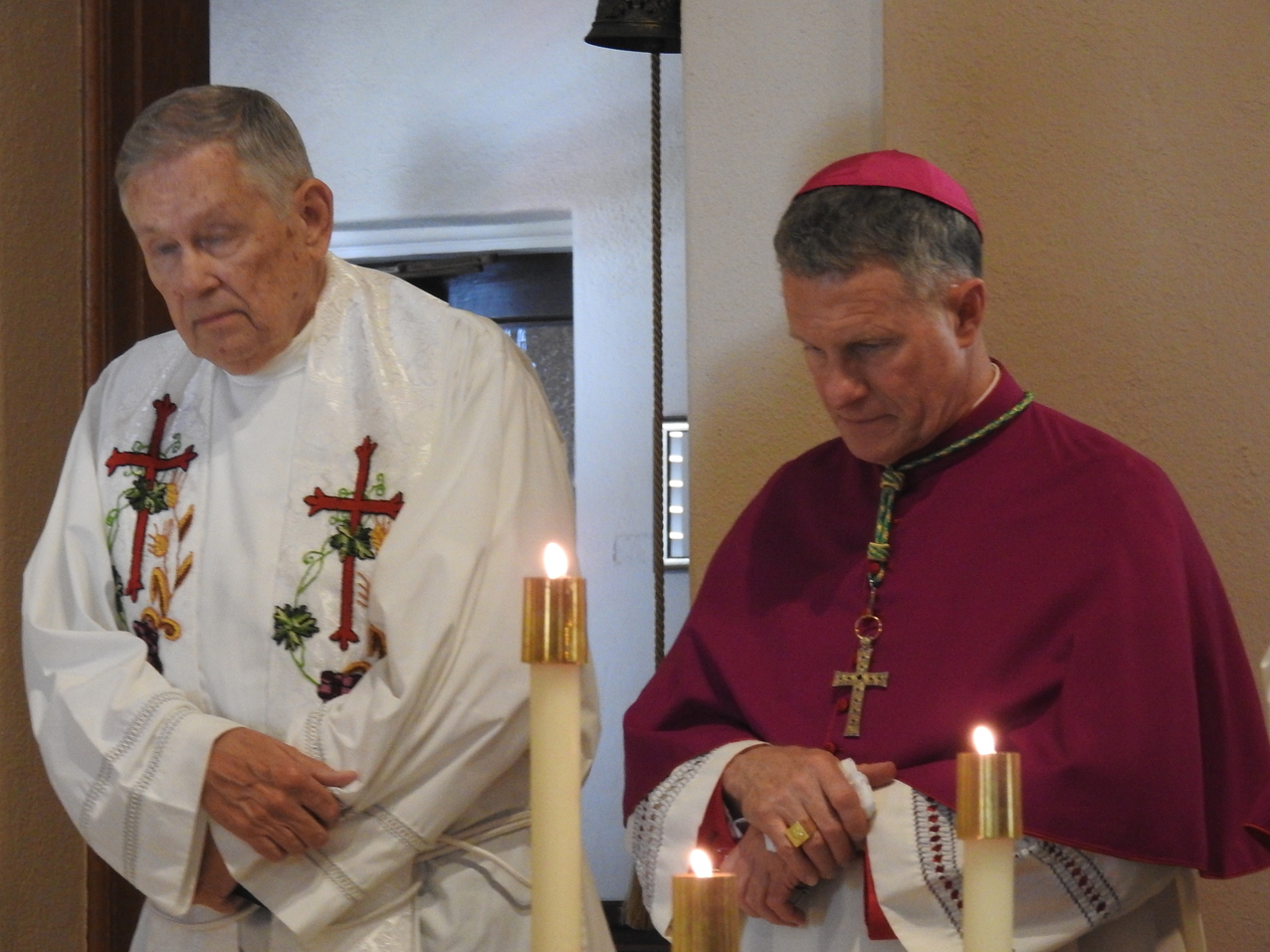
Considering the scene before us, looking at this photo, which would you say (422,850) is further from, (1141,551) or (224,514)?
(1141,551)

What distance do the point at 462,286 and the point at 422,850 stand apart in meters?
4.78

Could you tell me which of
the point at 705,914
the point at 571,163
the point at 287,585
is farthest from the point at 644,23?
the point at 571,163

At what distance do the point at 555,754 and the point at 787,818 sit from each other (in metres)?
1.06

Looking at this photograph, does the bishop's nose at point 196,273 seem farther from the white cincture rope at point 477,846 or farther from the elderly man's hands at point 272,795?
the white cincture rope at point 477,846

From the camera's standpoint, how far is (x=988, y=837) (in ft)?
2.93

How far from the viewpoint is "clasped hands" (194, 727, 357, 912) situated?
2174 millimetres

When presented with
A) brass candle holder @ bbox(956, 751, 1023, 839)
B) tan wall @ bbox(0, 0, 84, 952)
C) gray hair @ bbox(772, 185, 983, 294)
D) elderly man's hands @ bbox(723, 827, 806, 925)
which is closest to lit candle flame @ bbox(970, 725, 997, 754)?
brass candle holder @ bbox(956, 751, 1023, 839)

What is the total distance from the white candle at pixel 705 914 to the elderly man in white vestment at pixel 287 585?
1400mm

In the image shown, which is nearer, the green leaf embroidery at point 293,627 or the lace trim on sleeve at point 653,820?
the lace trim on sleeve at point 653,820

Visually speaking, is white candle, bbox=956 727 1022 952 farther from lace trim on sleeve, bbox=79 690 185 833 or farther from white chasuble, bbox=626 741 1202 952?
lace trim on sleeve, bbox=79 690 185 833

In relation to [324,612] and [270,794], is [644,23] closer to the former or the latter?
[324,612]

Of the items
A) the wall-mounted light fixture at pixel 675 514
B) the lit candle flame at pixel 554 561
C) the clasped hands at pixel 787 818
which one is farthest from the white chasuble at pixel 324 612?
the wall-mounted light fixture at pixel 675 514

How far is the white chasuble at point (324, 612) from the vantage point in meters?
2.23

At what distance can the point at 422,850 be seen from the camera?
226 cm
